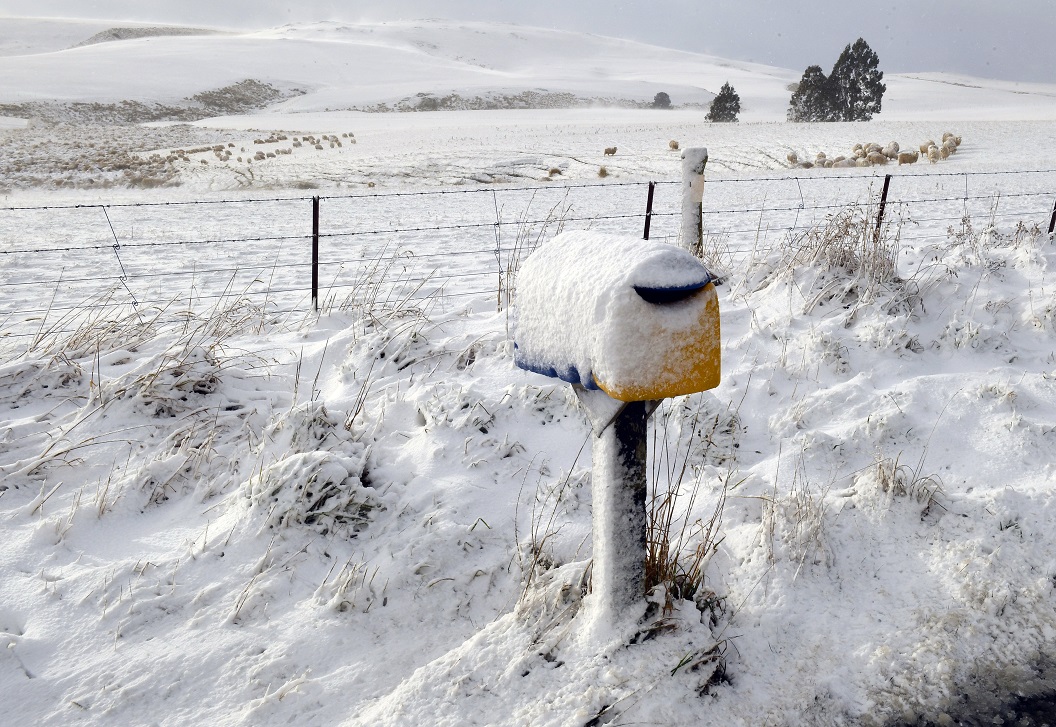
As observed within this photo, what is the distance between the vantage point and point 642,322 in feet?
5.98

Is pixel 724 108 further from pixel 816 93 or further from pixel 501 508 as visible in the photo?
pixel 501 508

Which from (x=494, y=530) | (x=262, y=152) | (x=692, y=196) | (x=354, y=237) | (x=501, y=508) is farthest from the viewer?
(x=262, y=152)

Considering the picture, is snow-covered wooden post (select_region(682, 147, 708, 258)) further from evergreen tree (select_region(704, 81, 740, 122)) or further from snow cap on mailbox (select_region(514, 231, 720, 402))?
evergreen tree (select_region(704, 81, 740, 122))

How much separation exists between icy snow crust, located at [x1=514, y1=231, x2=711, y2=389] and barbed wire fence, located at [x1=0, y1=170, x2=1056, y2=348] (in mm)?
2894

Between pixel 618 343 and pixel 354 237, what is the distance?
A: 25.2 ft

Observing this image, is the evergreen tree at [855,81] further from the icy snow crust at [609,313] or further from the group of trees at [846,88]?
the icy snow crust at [609,313]

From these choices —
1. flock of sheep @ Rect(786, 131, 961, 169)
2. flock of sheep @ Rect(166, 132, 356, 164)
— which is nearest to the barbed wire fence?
flock of sheep @ Rect(786, 131, 961, 169)

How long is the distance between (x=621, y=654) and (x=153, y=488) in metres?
2.24

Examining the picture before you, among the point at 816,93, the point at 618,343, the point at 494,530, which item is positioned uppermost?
the point at 816,93

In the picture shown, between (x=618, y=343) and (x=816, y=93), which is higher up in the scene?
(x=816, y=93)

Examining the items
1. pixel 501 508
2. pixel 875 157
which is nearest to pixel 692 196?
pixel 501 508

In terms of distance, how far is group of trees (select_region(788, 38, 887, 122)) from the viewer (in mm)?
39875

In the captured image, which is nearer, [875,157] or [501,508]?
[501,508]

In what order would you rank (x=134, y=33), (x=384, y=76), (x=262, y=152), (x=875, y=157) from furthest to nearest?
(x=134, y=33), (x=384, y=76), (x=262, y=152), (x=875, y=157)
